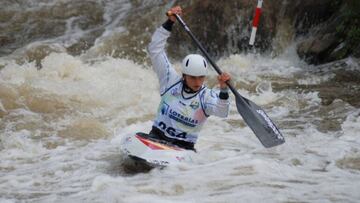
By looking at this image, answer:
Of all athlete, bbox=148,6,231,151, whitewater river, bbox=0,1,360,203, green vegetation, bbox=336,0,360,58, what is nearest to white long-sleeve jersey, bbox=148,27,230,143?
athlete, bbox=148,6,231,151

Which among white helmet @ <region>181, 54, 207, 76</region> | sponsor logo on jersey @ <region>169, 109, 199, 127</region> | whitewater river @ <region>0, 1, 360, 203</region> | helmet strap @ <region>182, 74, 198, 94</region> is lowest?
whitewater river @ <region>0, 1, 360, 203</region>

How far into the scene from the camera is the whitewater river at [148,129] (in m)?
5.21

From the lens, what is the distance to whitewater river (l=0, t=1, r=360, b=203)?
521cm

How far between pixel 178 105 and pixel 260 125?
85cm

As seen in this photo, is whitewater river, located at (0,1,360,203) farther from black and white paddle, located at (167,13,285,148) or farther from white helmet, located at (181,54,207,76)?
white helmet, located at (181,54,207,76)

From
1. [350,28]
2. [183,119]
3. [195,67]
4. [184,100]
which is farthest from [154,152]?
[350,28]

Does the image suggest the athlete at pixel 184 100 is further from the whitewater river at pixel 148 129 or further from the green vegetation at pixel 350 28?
the green vegetation at pixel 350 28

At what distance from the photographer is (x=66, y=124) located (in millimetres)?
7961

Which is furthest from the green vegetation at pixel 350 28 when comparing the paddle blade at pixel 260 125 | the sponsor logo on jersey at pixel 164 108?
the sponsor logo on jersey at pixel 164 108

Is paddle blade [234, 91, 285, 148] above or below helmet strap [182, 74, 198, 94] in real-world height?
below

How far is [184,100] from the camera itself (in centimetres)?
587

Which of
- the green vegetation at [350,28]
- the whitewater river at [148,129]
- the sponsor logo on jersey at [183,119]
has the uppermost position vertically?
the green vegetation at [350,28]

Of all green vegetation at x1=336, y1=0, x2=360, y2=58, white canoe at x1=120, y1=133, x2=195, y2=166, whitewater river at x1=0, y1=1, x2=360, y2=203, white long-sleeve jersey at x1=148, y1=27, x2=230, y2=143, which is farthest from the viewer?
green vegetation at x1=336, y1=0, x2=360, y2=58

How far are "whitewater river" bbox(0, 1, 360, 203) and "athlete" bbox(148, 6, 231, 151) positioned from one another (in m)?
0.35
